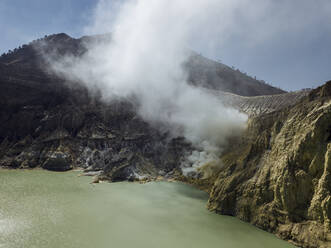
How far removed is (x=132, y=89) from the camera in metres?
86.2

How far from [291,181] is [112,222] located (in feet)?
61.6

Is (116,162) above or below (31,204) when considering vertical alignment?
above

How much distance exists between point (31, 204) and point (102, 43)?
120 m

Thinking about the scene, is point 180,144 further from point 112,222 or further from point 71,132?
point 112,222

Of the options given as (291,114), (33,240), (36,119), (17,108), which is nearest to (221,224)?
(291,114)

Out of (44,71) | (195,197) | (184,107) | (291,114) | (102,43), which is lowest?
(195,197)

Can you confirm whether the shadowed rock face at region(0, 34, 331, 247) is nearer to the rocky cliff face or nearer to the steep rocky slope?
the rocky cliff face

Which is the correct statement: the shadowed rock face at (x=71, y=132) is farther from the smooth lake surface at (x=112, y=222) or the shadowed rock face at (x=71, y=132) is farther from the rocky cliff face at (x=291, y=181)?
the rocky cliff face at (x=291, y=181)

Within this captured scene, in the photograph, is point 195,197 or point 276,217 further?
point 195,197

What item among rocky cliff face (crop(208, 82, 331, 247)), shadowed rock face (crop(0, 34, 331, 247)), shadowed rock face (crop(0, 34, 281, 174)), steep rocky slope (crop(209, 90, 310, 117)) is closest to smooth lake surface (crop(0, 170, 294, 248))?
rocky cliff face (crop(208, 82, 331, 247))

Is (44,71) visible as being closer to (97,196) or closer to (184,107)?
(184,107)

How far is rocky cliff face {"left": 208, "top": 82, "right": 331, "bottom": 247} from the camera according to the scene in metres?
19.1

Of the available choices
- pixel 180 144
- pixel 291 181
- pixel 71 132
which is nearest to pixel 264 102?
pixel 180 144

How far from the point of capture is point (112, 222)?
2289 centimetres
